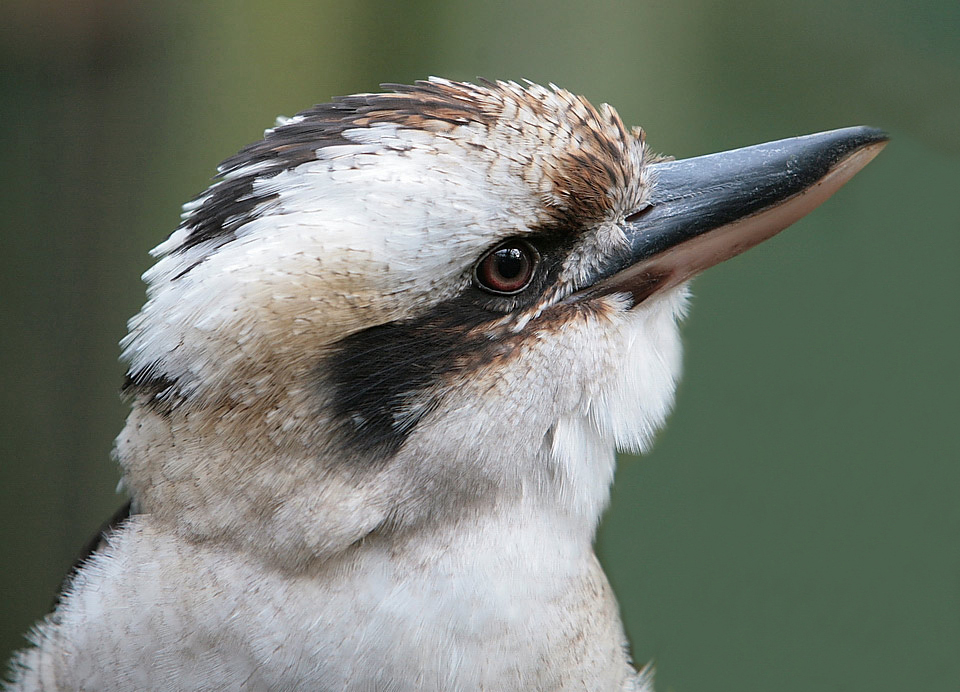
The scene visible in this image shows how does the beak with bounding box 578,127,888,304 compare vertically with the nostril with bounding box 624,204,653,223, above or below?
below

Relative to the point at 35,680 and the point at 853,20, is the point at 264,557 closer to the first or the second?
the point at 35,680

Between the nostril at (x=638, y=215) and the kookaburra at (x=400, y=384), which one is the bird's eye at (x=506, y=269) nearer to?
the kookaburra at (x=400, y=384)

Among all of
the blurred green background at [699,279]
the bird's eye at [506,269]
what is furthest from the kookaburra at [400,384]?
the blurred green background at [699,279]

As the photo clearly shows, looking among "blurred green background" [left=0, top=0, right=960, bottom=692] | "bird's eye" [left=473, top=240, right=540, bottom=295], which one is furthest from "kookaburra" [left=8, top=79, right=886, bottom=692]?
"blurred green background" [left=0, top=0, right=960, bottom=692]

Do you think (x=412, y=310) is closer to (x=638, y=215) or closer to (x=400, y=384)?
(x=400, y=384)

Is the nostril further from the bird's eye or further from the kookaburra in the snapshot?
the bird's eye

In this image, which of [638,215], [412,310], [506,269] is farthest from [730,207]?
[412,310]
